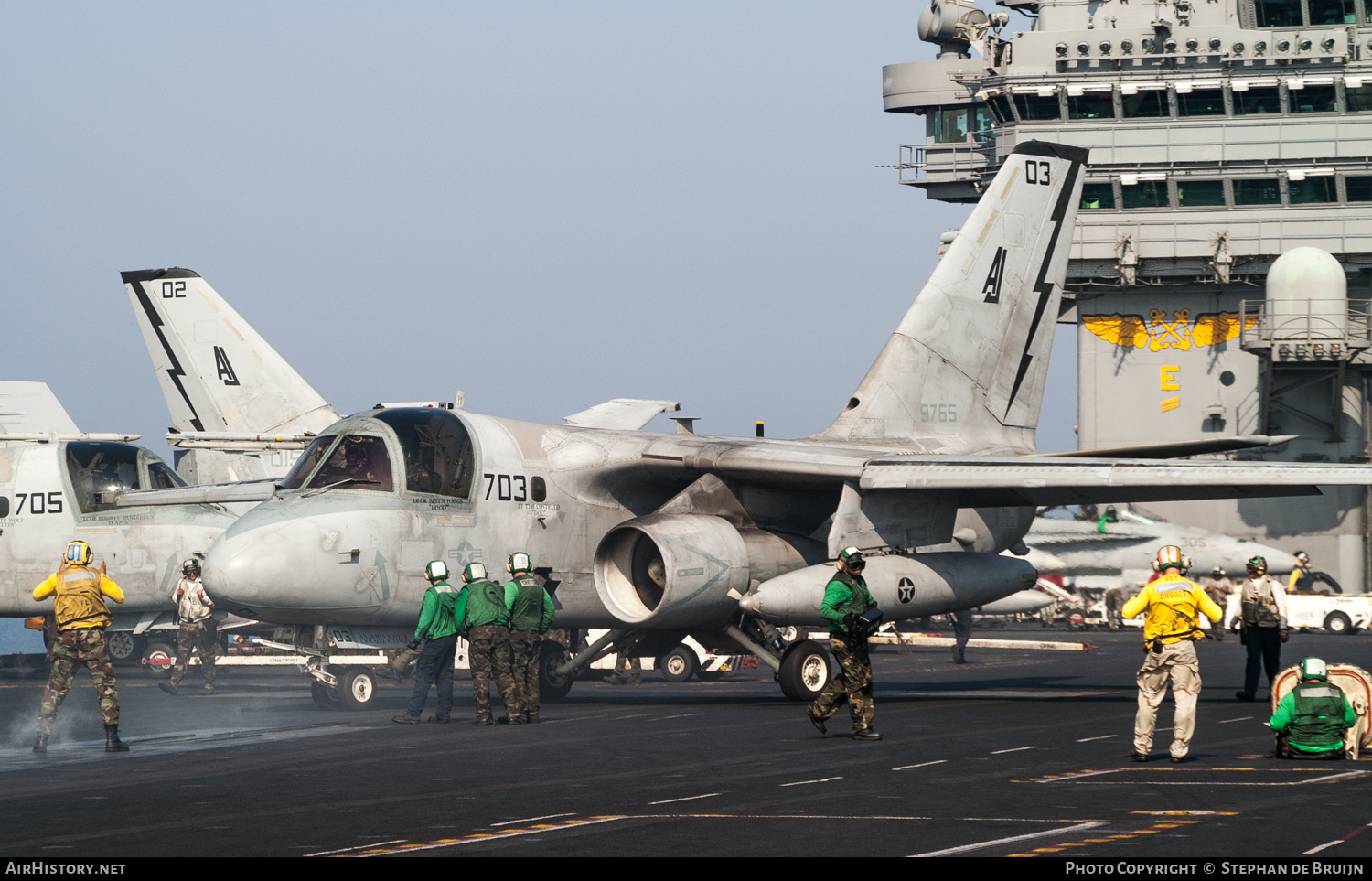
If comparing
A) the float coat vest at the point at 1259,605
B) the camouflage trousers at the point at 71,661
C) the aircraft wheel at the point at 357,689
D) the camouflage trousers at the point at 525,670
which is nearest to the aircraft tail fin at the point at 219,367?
the aircraft wheel at the point at 357,689

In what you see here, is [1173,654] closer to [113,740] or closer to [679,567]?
[679,567]

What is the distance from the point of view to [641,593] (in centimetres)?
1977

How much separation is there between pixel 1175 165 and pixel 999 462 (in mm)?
33758

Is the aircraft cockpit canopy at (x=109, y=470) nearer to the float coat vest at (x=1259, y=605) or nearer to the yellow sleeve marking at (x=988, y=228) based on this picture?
the yellow sleeve marking at (x=988, y=228)

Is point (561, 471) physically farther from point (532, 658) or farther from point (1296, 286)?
point (1296, 286)

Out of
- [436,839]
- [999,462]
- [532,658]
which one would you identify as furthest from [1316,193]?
[436,839]

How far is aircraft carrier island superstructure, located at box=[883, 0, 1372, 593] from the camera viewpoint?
4841 centimetres

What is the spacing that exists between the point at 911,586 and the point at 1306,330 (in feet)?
110

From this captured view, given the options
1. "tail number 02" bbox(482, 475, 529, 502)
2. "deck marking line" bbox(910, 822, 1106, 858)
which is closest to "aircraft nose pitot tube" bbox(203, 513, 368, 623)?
"tail number 02" bbox(482, 475, 529, 502)

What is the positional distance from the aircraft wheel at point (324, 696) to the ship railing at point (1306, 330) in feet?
119

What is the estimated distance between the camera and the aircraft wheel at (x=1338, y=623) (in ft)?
144

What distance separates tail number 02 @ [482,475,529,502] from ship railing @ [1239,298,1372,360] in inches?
1407

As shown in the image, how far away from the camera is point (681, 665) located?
27.5 meters

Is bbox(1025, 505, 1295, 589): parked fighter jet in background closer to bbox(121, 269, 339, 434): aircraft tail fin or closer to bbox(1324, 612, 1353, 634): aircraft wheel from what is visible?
bbox(1324, 612, 1353, 634): aircraft wheel
